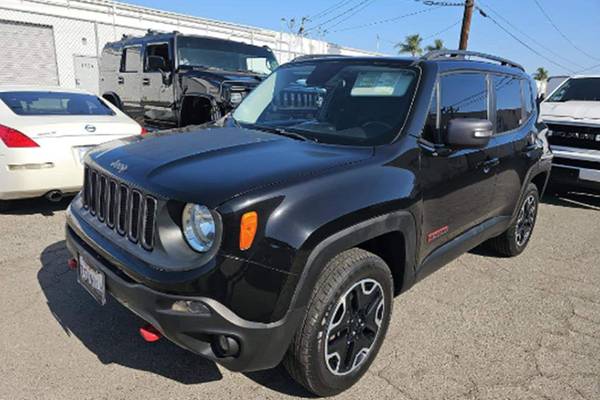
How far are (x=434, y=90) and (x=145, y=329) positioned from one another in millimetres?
2255

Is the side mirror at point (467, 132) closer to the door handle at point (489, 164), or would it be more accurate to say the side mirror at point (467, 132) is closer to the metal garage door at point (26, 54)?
the door handle at point (489, 164)

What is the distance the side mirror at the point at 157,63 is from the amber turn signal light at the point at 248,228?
6837 millimetres

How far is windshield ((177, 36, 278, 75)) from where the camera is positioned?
8.14 metres

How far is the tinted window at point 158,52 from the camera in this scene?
8.14 metres

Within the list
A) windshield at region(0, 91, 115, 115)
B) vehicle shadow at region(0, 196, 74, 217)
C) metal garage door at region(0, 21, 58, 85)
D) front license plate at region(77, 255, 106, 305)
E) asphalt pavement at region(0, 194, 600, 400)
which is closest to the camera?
front license plate at region(77, 255, 106, 305)

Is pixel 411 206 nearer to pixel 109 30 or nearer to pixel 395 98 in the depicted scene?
pixel 395 98

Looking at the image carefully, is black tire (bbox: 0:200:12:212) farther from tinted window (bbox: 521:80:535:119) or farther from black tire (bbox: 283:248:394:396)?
tinted window (bbox: 521:80:535:119)

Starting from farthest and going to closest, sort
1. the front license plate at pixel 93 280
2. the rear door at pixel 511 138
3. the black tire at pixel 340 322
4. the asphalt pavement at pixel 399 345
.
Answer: the rear door at pixel 511 138
the asphalt pavement at pixel 399 345
the front license plate at pixel 93 280
the black tire at pixel 340 322

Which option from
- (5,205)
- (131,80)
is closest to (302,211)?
(5,205)

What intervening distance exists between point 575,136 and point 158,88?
6.82 meters

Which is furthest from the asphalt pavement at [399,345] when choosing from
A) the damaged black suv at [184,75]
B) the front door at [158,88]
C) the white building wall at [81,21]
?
the white building wall at [81,21]

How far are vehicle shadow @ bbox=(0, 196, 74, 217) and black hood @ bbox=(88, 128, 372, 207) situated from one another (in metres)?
3.11

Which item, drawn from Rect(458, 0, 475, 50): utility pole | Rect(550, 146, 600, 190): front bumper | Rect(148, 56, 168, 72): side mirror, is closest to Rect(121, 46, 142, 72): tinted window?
Rect(148, 56, 168, 72): side mirror

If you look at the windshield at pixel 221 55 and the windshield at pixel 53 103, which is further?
the windshield at pixel 221 55
